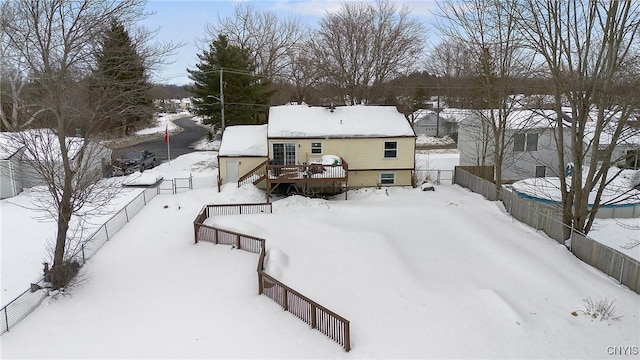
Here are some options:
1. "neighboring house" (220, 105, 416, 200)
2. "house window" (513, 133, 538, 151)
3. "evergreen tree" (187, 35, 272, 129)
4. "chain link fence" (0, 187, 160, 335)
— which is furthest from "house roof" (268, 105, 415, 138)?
"evergreen tree" (187, 35, 272, 129)

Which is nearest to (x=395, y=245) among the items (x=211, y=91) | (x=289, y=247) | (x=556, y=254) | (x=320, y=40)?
(x=289, y=247)

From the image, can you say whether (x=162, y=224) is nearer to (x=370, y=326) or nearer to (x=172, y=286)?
(x=172, y=286)

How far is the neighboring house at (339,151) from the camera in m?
24.9

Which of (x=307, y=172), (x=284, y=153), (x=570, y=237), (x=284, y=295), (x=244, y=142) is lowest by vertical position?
(x=284, y=295)

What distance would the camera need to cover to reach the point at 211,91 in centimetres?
4084

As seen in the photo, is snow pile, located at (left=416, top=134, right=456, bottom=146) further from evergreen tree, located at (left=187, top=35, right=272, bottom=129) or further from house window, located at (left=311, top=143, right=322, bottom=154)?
house window, located at (left=311, top=143, right=322, bottom=154)

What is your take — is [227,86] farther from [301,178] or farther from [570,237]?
[570,237]

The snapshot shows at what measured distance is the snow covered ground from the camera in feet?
33.0

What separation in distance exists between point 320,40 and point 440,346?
40.9 meters

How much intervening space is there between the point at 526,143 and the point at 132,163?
91.8 feet

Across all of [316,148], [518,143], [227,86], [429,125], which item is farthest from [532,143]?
[227,86]

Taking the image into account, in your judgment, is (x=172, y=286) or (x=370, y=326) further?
(x=172, y=286)

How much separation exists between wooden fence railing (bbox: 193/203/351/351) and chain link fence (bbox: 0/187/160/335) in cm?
372

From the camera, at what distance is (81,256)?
49.4 ft
